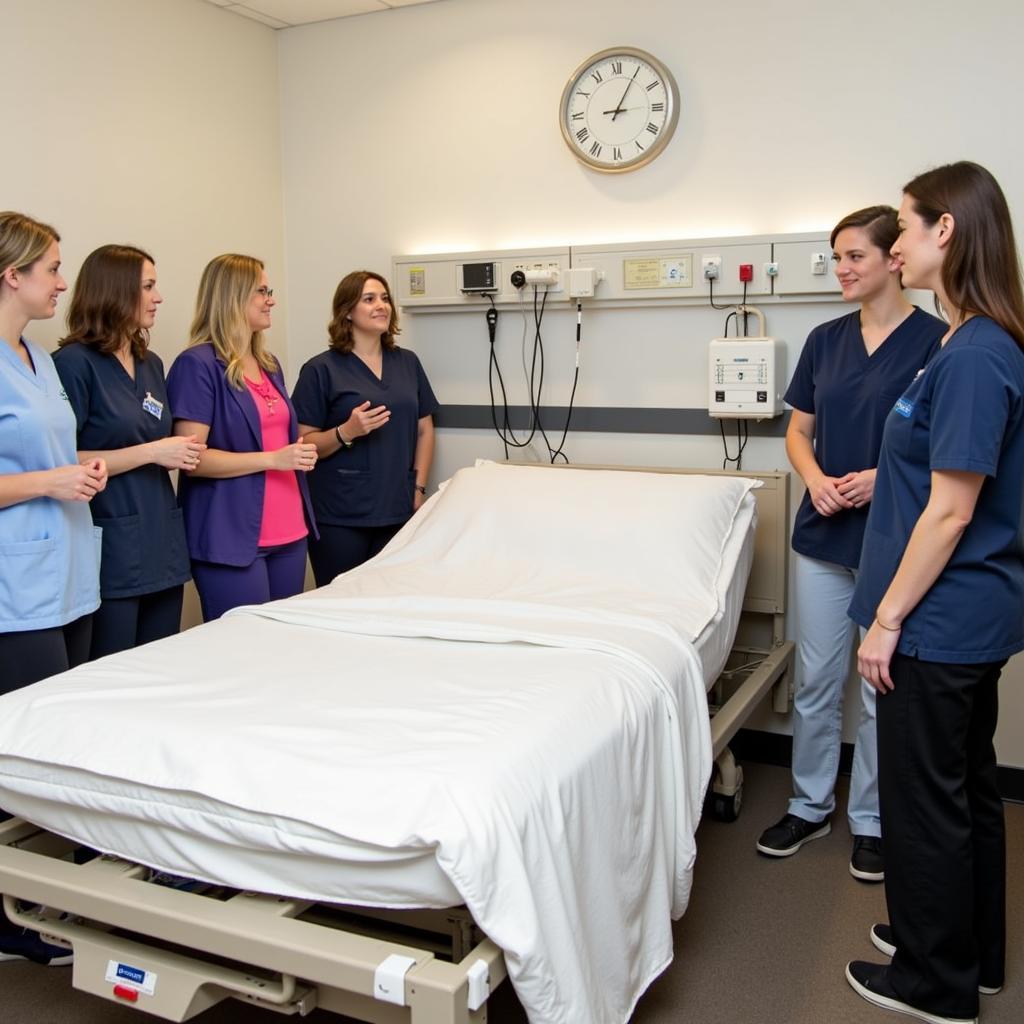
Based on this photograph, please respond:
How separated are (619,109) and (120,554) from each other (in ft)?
6.68

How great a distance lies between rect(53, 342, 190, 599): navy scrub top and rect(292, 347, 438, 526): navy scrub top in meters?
0.68

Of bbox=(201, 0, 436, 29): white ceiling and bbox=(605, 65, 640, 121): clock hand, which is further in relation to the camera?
bbox=(201, 0, 436, 29): white ceiling

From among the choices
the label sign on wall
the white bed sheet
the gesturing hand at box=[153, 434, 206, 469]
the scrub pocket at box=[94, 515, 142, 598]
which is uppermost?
the label sign on wall

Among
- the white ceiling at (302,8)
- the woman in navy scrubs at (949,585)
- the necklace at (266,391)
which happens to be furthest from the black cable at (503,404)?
the woman in navy scrubs at (949,585)

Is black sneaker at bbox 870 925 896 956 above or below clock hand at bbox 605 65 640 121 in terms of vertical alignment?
below

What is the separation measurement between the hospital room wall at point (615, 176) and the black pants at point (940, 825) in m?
1.15

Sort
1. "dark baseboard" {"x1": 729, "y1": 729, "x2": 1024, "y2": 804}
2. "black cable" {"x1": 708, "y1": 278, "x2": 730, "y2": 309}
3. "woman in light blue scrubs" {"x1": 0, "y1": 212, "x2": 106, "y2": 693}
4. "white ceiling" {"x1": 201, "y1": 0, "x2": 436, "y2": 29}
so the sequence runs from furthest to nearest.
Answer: "white ceiling" {"x1": 201, "y1": 0, "x2": 436, "y2": 29} < "dark baseboard" {"x1": 729, "y1": 729, "x2": 1024, "y2": 804} < "black cable" {"x1": 708, "y1": 278, "x2": 730, "y2": 309} < "woman in light blue scrubs" {"x1": 0, "y1": 212, "x2": 106, "y2": 693}

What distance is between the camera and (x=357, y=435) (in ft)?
11.2

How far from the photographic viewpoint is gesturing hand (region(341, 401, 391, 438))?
3.38 m

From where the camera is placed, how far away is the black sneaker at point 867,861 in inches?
109

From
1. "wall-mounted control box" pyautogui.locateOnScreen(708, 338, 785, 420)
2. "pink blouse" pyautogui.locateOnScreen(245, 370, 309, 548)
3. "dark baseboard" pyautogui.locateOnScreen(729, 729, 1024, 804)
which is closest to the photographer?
"pink blouse" pyautogui.locateOnScreen(245, 370, 309, 548)

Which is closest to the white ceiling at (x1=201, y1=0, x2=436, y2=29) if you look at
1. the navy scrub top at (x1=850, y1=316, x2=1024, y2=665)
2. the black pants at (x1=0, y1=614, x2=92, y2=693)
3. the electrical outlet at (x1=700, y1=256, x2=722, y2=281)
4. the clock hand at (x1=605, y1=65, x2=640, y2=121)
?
the clock hand at (x1=605, y1=65, x2=640, y2=121)

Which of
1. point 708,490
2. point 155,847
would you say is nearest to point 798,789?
point 708,490

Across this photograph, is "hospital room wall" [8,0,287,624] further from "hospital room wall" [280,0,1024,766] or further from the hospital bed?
the hospital bed
